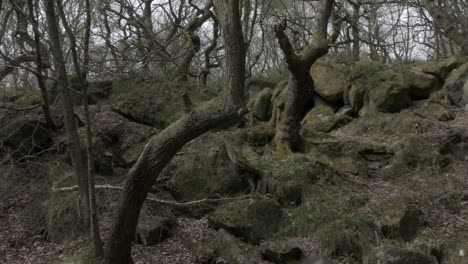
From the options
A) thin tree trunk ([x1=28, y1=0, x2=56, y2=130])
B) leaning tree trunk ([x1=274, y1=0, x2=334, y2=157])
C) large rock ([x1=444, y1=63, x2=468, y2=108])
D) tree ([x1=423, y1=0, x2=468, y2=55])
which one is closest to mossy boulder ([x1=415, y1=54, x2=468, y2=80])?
tree ([x1=423, y1=0, x2=468, y2=55])

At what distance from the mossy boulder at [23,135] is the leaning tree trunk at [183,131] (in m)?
5.32

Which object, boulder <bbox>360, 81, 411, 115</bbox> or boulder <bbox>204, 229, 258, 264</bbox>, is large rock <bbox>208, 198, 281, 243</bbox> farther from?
boulder <bbox>360, 81, 411, 115</bbox>

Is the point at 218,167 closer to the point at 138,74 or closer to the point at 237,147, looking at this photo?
the point at 237,147

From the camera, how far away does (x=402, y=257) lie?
6.42 meters

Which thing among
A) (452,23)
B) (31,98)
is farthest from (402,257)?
(31,98)

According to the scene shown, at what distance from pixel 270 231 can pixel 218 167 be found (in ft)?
7.14

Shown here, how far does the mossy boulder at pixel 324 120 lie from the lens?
41.7 ft

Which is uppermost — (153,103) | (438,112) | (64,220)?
(153,103)

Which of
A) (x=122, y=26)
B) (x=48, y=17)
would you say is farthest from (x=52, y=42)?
(x=122, y=26)

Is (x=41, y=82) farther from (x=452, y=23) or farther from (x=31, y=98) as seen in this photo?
(x=452, y=23)

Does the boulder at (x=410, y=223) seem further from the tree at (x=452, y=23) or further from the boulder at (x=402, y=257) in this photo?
the tree at (x=452, y=23)

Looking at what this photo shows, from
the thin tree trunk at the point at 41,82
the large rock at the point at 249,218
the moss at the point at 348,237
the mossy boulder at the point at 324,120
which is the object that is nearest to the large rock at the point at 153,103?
the thin tree trunk at the point at 41,82

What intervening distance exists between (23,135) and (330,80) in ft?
26.4

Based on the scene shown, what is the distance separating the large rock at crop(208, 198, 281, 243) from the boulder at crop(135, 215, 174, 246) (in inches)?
31.6
